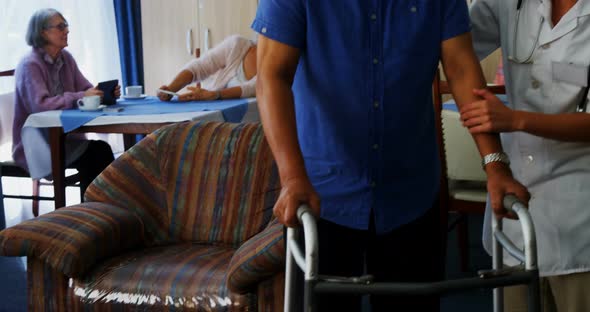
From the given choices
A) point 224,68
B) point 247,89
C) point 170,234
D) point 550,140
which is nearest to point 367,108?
point 550,140

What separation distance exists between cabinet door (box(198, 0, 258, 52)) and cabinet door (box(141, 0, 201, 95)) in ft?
0.23

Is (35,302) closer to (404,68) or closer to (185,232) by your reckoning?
(185,232)

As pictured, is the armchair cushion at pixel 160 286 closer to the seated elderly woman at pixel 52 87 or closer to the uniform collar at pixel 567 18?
the uniform collar at pixel 567 18

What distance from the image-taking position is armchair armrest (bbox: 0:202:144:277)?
2.36 m

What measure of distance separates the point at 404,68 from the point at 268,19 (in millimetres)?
267

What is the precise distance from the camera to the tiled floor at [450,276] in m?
3.07

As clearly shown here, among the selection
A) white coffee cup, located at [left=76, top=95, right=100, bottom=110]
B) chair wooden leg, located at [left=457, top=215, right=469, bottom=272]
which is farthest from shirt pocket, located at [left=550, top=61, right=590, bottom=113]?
white coffee cup, located at [left=76, top=95, right=100, bottom=110]

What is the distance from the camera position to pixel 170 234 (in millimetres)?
2787

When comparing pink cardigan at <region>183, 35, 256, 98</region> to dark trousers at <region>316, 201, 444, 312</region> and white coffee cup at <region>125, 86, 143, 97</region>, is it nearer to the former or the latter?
white coffee cup at <region>125, 86, 143, 97</region>

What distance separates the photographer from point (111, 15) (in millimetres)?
6027

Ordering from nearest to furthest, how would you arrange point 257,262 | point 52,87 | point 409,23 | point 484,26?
point 409,23, point 484,26, point 257,262, point 52,87

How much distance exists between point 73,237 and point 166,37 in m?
3.49

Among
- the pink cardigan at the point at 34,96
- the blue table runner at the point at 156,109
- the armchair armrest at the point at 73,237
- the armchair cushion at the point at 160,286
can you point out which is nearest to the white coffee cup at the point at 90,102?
the blue table runner at the point at 156,109

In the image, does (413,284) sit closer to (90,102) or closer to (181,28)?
(90,102)
